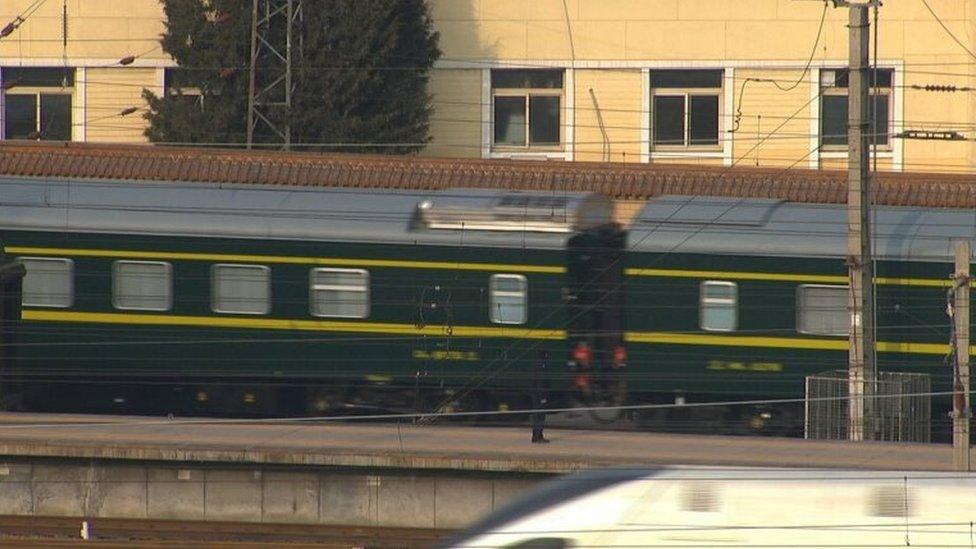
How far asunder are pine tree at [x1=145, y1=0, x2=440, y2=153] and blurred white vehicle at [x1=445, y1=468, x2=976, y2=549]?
21597mm

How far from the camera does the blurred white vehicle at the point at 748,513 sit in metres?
7.61

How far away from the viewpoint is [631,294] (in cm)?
1838

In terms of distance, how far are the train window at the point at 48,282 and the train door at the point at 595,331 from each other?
5.78 m

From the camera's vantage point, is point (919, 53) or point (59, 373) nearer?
point (59, 373)

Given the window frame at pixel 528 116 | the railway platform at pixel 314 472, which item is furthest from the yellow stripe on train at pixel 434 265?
the window frame at pixel 528 116

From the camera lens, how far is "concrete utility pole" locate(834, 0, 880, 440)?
655 inches

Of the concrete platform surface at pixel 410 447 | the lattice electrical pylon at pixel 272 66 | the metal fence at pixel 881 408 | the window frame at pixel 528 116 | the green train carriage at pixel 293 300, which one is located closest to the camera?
the concrete platform surface at pixel 410 447

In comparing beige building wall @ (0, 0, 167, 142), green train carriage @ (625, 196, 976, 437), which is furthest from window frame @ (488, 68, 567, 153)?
green train carriage @ (625, 196, 976, 437)

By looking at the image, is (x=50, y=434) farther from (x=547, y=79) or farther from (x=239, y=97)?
(x=547, y=79)

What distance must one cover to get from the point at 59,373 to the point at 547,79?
16287 millimetres

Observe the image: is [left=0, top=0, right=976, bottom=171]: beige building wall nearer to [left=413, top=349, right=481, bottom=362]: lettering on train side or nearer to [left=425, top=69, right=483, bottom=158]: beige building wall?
[left=425, top=69, right=483, bottom=158]: beige building wall

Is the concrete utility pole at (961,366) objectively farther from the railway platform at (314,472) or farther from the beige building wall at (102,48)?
the beige building wall at (102,48)

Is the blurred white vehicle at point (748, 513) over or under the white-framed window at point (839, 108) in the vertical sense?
under

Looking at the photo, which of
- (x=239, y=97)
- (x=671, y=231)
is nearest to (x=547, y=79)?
(x=239, y=97)
